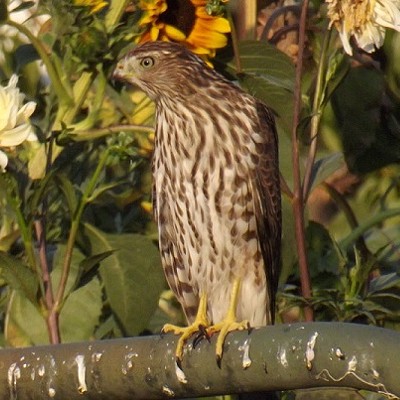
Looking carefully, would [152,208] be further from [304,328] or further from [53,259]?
[304,328]

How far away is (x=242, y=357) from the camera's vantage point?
3.17 meters

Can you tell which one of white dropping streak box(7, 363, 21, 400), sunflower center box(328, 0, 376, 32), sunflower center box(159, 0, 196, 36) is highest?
sunflower center box(328, 0, 376, 32)

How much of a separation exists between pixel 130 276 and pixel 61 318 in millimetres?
250

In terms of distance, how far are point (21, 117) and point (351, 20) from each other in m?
0.88

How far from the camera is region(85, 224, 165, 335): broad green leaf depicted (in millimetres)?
4559

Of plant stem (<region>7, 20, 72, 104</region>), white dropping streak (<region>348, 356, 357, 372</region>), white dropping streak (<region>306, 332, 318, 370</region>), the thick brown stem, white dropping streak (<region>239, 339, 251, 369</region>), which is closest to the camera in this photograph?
white dropping streak (<region>348, 356, 357, 372</region>)

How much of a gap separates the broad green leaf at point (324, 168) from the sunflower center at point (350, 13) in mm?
666

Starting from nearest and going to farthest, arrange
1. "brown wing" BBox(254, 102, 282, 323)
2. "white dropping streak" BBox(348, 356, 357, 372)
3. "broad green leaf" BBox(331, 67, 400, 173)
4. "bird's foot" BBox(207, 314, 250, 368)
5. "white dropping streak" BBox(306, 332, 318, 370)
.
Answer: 1. "white dropping streak" BBox(348, 356, 357, 372)
2. "white dropping streak" BBox(306, 332, 318, 370)
3. "bird's foot" BBox(207, 314, 250, 368)
4. "brown wing" BBox(254, 102, 282, 323)
5. "broad green leaf" BBox(331, 67, 400, 173)

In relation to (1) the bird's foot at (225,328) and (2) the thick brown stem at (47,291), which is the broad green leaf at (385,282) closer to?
(1) the bird's foot at (225,328)

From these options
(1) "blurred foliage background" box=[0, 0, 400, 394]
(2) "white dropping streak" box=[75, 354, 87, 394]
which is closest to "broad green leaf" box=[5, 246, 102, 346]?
(1) "blurred foliage background" box=[0, 0, 400, 394]

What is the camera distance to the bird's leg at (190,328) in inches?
131

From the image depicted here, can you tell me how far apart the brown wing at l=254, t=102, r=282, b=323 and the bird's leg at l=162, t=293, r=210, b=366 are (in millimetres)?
210

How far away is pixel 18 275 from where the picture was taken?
3.91 m

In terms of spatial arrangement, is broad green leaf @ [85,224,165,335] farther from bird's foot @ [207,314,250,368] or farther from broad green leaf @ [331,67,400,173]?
broad green leaf @ [331,67,400,173]
